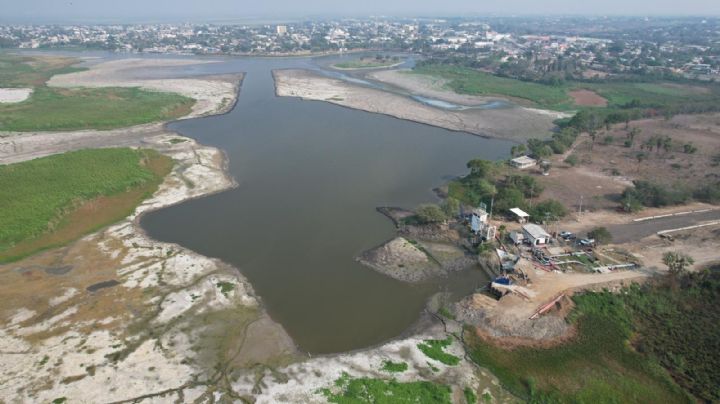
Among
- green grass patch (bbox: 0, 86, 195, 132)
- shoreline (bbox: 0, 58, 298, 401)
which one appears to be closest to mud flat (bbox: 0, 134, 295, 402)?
shoreline (bbox: 0, 58, 298, 401)

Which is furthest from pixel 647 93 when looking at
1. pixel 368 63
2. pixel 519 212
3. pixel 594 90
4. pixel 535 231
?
pixel 535 231

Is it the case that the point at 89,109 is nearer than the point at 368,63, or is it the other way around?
the point at 89,109

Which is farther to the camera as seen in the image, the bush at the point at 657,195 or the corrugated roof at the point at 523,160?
the corrugated roof at the point at 523,160

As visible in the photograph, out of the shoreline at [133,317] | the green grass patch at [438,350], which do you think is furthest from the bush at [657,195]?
the shoreline at [133,317]

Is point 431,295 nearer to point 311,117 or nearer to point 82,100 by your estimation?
point 311,117

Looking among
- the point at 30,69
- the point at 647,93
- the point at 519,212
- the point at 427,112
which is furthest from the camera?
the point at 30,69

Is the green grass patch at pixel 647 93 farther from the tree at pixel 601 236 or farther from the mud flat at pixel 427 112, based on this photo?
the tree at pixel 601 236

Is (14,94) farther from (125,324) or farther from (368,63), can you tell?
(368,63)
